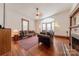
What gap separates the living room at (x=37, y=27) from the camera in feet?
10.4

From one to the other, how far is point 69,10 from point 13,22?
1.45m

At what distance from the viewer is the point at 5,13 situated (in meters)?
3.17

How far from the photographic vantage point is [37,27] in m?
3.32

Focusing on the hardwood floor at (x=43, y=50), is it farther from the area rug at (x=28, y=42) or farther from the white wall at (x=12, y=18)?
the white wall at (x=12, y=18)

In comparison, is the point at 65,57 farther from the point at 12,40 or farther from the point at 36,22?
the point at 12,40

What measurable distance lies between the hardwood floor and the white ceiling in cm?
73

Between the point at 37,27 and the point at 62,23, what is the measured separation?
66 cm

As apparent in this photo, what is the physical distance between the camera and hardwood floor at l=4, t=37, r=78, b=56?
3.19 metres

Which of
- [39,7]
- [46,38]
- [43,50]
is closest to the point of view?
[39,7]

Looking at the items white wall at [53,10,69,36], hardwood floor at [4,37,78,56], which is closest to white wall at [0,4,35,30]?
hardwood floor at [4,37,78,56]

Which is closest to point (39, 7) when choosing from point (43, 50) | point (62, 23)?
point (62, 23)

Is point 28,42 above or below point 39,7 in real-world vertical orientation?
below

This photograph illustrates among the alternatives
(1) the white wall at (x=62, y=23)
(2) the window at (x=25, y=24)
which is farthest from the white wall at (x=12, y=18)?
(1) the white wall at (x=62, y=23)

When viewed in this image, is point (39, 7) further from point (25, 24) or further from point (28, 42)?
point (28, 42)
